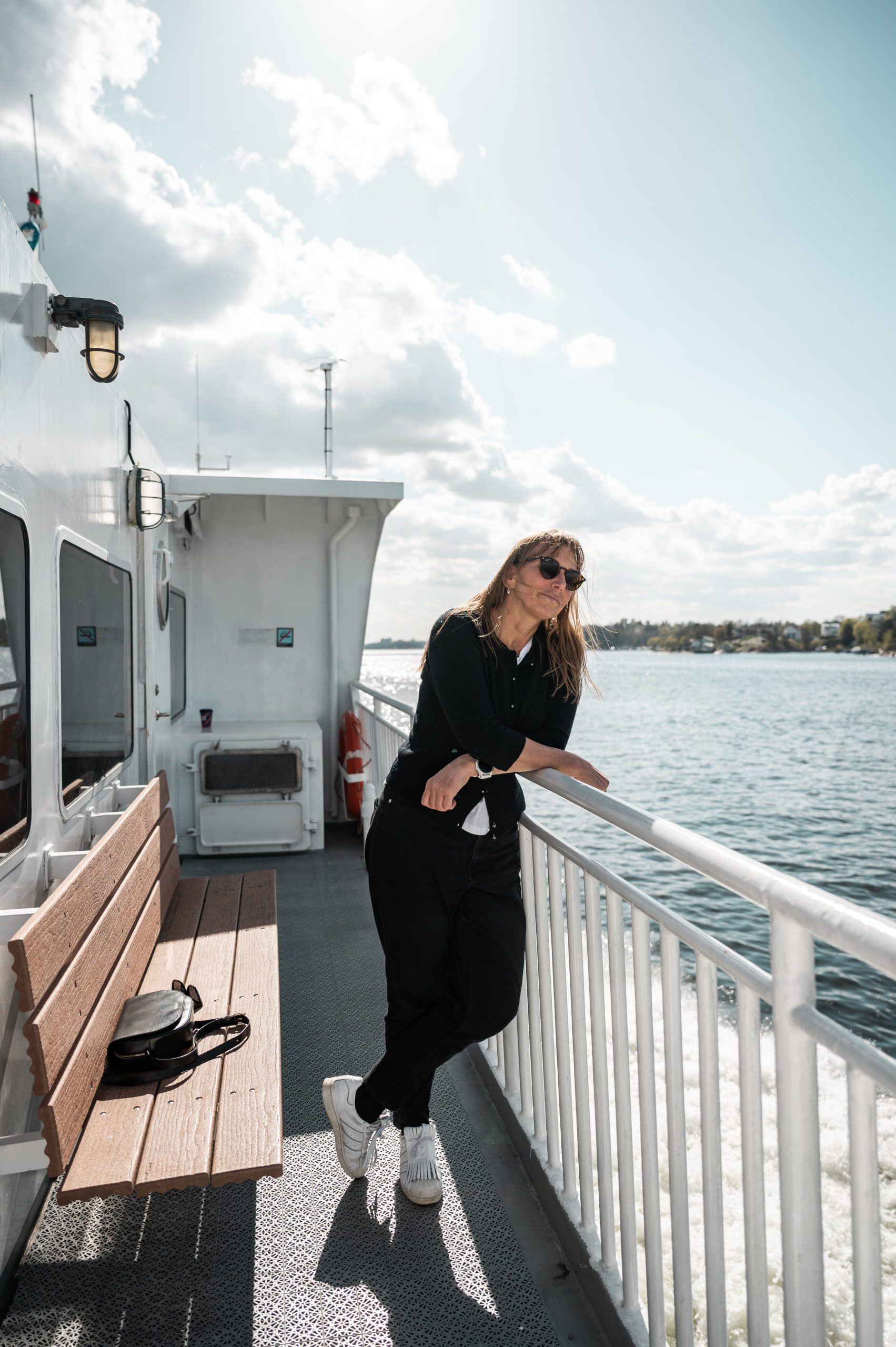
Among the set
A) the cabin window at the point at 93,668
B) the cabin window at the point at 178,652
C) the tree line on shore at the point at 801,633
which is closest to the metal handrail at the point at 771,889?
the cabin window at the point at 93,668

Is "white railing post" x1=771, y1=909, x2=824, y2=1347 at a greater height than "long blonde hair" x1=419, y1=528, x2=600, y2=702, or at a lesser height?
lesser

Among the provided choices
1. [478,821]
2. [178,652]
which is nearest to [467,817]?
[478,821]

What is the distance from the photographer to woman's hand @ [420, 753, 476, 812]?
1748mm

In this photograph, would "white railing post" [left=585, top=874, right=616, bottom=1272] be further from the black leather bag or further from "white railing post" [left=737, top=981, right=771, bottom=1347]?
the black leather bag

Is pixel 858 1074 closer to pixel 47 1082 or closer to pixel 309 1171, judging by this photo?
pixel 47 1082

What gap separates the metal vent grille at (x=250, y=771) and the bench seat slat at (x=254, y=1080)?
2512 mm

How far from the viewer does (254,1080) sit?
1.80 metres

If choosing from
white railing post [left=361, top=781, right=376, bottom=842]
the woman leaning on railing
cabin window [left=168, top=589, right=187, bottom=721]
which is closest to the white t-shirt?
the woman leaning on railing

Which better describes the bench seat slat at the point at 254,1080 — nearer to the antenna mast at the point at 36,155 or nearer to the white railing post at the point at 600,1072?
the white railing post at the point at 600,1072

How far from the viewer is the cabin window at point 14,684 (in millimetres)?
1749

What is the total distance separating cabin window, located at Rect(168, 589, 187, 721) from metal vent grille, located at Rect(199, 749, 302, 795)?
41 centimetres

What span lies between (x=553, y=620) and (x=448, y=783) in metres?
0.47

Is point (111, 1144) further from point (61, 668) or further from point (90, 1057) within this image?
point (61, 668)

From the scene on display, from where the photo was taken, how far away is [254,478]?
5.33m
